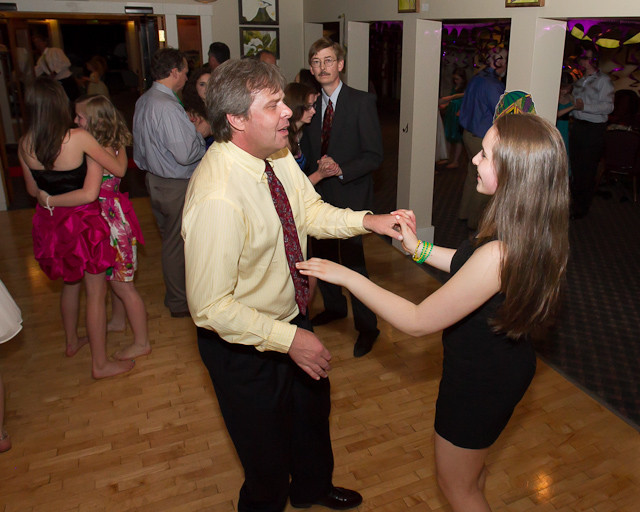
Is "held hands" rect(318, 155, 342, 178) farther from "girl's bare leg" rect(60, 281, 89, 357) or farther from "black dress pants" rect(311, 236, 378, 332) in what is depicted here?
"girl's bare leg" rect(60, 281, 89, 357)

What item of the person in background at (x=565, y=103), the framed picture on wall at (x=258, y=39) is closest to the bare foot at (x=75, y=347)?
the framed picture on wall at (x=258, y=39)

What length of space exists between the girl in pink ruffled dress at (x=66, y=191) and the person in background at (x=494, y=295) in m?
1.76

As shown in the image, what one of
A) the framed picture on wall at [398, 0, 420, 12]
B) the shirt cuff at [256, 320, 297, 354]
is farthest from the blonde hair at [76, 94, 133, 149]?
the framed picture on wall at [398, 0, 420, 12]

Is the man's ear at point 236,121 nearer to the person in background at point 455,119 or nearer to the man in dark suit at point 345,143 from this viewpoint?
the man in dark suit at point 345,143

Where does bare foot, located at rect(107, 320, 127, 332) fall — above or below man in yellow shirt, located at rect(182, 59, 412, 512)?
below

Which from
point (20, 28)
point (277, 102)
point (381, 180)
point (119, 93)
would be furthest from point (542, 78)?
point (119, 93)

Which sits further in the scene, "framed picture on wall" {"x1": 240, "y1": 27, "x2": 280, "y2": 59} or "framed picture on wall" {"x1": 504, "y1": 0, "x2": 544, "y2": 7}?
"framed picture on wall" {"x1": 240, "y1": 27, "x2": 280, "y2": 59}

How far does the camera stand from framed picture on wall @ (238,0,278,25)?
7.63m

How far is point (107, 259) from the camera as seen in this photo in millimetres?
3221

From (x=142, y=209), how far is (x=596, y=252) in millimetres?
5071

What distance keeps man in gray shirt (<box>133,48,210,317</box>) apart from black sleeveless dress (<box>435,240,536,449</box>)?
2444 millimetres

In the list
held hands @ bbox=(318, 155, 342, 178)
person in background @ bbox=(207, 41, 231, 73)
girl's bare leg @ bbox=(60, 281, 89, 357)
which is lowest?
girl's bare leg @ bbox=(60, 281, 89, 357)

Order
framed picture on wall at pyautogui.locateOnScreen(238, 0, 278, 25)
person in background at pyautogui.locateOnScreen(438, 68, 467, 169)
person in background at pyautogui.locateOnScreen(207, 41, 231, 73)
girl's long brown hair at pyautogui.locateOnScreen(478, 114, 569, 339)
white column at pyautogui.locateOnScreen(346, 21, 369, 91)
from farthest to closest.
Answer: person in background at pyautogui.locateOnScreen(438, 68, 467, 169) → framed picture on wall at pyautogui.locateOnScreen(238, 0, 278, 25) → white column at pyautogui.locateOnScreen(346, 21, 369, 91) → person in background at pyautogui.locateOnScreen(207, 41, 231, 73) → girl's long brown hair at pyautogui.locateOnScreen(478, 114, 569, 339)

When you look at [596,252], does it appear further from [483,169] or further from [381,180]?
[483,169]
